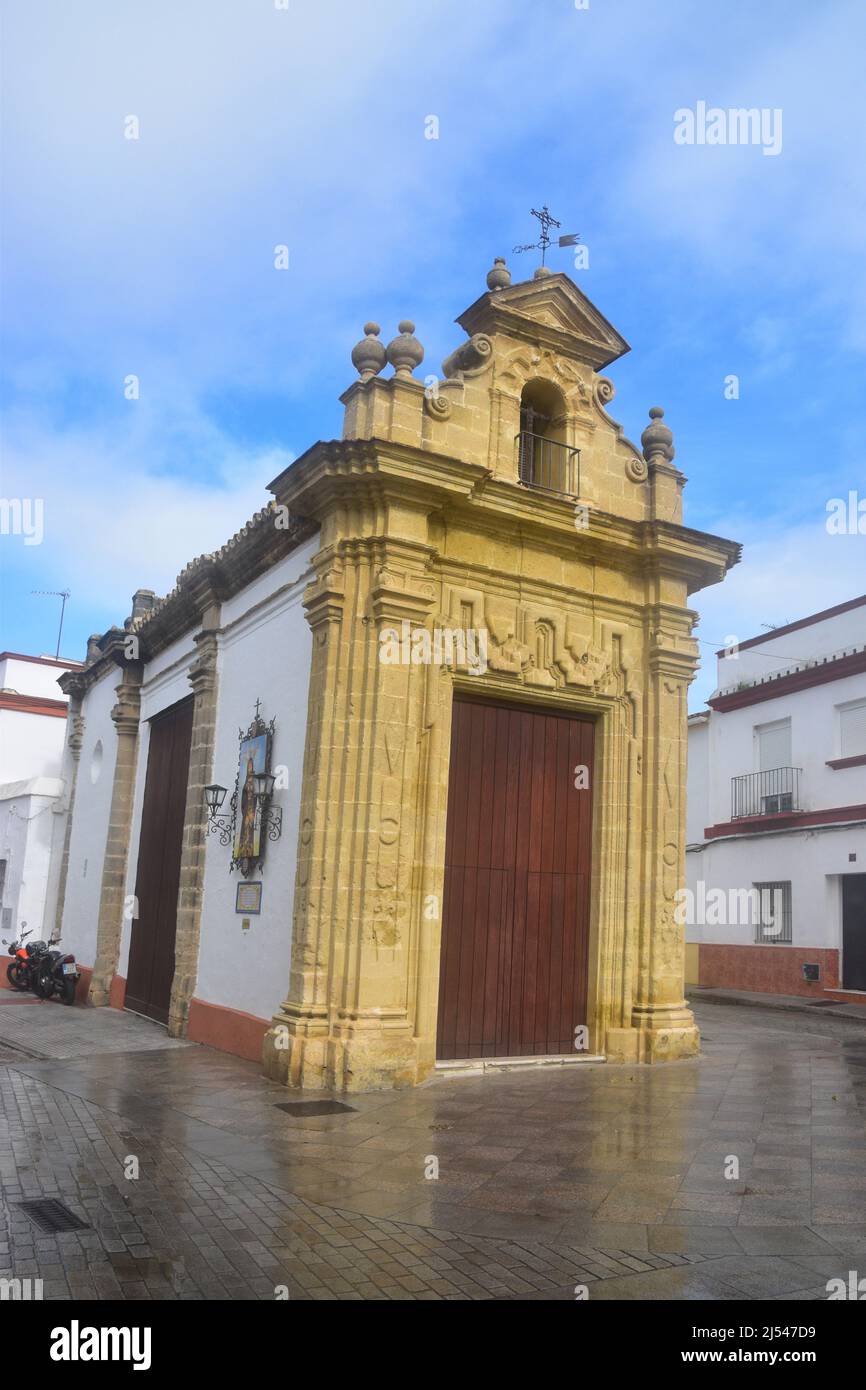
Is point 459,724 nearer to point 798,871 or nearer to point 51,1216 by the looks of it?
point 51,1216

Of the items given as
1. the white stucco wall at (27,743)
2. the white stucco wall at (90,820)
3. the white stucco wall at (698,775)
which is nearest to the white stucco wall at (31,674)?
the white stucco wall at (27,743)

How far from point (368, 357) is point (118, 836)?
29.9ft

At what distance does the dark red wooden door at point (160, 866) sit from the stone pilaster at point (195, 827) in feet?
2.55

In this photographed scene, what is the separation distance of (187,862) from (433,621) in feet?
15.9

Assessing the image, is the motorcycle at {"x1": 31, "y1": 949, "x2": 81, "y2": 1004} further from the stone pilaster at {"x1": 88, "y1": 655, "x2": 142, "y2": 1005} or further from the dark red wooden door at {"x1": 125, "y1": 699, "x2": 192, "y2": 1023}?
the dark red wooden door at {"x1": 125, "y1": 699, "x2": 192, "y2": 1023}

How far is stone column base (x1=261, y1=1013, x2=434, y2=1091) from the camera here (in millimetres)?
8594

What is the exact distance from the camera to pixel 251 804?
10.8 m

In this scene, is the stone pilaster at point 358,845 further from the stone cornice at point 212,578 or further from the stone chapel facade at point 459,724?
the stone cornice at point 212,578

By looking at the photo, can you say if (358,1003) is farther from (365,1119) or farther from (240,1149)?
(240,1149)

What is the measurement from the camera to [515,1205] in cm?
545

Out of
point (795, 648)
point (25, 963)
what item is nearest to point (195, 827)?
point (25, 963)

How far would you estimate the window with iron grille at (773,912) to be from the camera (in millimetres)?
20703

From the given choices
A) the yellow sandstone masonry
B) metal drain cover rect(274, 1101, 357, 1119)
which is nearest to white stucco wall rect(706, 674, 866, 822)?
the yellow sandstone masonry
